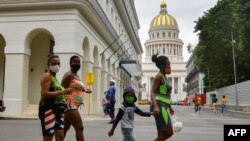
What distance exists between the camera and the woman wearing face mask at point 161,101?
6027 mm

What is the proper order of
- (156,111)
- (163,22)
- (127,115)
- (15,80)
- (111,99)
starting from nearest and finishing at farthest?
(156,111), (127,115), (111,99), (15,80), (163,22)

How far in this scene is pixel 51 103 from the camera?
5656mm

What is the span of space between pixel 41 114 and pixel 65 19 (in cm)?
1660

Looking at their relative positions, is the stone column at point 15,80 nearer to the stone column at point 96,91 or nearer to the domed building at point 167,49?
the stone column at point 96,91

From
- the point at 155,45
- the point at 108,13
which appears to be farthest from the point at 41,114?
the point at 155,45

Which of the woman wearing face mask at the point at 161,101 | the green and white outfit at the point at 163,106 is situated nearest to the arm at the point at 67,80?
the woman wearing face mask at the point at 161,101

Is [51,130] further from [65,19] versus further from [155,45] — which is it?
[155,45]

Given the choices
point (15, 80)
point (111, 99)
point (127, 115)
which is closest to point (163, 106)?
point (127, 115)

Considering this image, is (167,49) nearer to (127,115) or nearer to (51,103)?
(127,115)

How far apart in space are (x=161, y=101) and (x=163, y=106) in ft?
0.31

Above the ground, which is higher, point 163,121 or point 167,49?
point 167,49

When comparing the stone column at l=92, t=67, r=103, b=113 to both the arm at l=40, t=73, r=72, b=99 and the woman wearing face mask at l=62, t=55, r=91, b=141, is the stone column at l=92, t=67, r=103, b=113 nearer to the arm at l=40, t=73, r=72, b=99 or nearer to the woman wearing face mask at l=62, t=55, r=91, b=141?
the woman wearing face mask at l=62, t=55, r=91, b=141

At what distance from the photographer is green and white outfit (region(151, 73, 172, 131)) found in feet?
19.8

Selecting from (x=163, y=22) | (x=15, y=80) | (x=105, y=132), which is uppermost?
(x=163, y=22)
